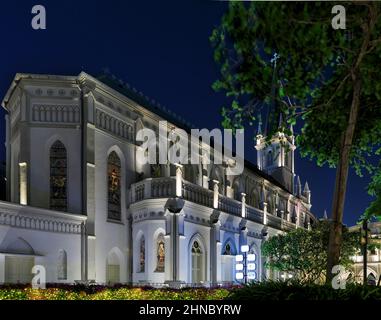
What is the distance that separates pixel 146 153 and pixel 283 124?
20028mm

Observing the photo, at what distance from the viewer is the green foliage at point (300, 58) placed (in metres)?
10.3

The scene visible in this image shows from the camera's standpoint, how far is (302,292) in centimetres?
1075

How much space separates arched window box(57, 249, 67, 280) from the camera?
85.8ft

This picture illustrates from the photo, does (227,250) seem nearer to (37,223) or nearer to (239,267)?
(239,267)

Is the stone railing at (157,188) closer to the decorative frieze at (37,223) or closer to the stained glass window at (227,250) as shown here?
the decorative frieze at (37,223)

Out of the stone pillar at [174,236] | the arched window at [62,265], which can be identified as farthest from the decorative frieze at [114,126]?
the arched window at [62,265]

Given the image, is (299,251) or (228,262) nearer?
(228,262)

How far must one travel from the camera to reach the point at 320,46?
34.4 feet

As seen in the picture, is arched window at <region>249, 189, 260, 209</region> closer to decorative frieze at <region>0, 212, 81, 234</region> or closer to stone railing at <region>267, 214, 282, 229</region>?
stone railing at <region>267, 214, 282, 229</region>

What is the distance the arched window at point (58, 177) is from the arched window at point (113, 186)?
2.69 m

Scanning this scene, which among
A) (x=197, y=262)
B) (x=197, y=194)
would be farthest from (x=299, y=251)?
(x=197, y=194)

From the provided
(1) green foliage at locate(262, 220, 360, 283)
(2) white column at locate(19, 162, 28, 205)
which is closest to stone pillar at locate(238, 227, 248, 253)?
(1) green foliage at locate(262, 220, 360, 283)

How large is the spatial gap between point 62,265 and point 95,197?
4.01m

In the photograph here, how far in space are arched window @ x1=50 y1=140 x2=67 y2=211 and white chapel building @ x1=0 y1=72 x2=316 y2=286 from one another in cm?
5
